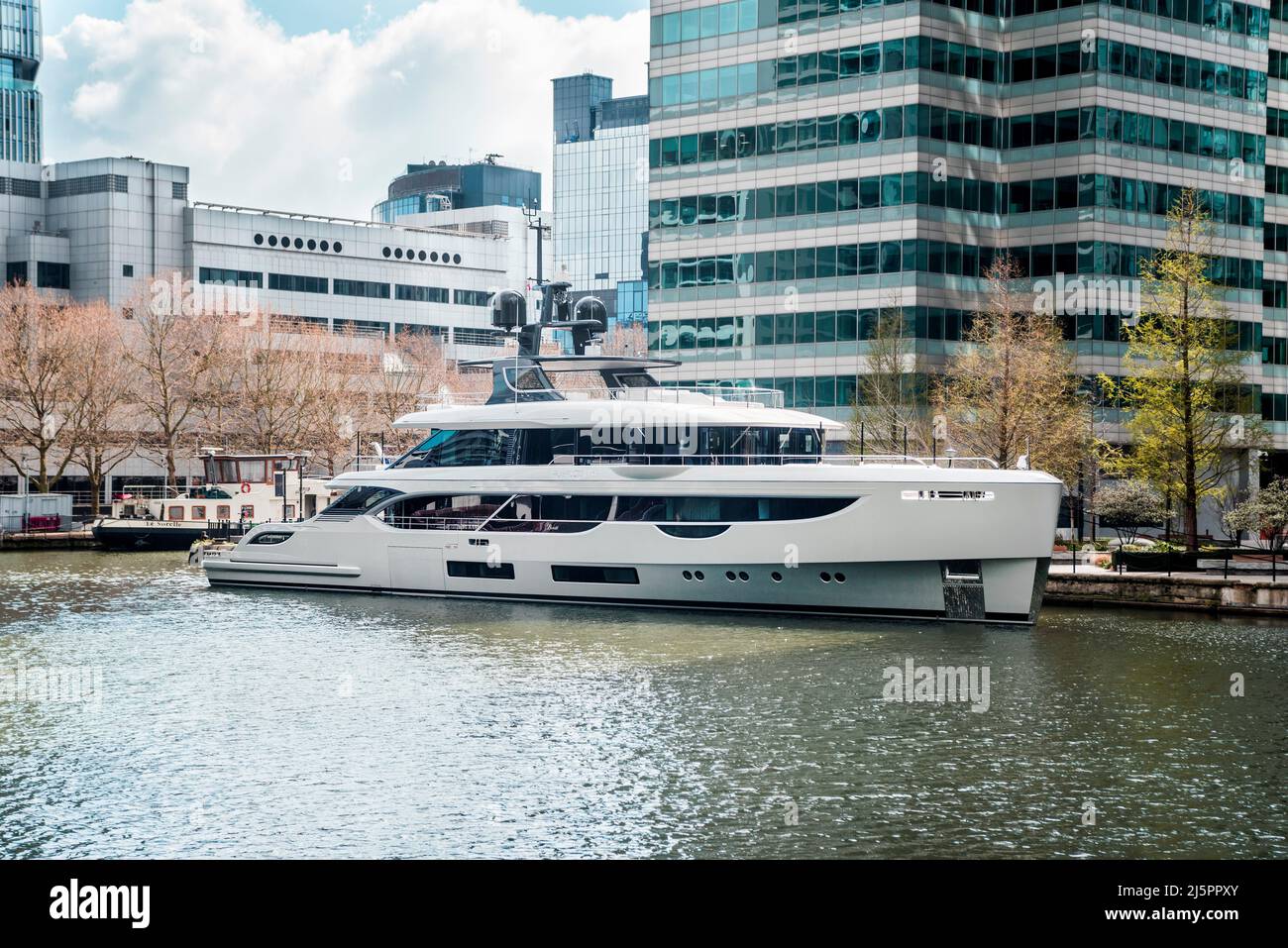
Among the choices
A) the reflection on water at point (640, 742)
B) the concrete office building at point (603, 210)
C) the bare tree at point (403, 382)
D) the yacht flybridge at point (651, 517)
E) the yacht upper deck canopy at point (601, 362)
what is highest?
the concrete office building at point (603, 210)

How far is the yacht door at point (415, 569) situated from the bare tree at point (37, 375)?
36174mm

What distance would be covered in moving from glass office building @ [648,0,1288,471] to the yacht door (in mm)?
31914

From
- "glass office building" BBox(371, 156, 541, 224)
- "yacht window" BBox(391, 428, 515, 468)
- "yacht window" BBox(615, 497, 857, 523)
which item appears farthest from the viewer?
"glass office building" BBox(371, 156, 541, 224)

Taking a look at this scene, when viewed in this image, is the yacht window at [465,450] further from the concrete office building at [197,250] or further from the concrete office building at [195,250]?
the concrete office building at [197,250]

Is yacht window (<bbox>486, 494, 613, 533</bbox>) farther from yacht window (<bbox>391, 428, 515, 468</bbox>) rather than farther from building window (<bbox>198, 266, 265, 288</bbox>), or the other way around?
building window (<bbox>198, 266, 265, 288</bbox>)

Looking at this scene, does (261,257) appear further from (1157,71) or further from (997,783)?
(997,783)

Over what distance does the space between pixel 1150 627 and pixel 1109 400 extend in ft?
120

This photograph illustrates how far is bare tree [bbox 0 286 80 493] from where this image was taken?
238ft

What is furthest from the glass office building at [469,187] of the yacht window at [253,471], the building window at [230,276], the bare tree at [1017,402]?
the bare tree at [1017,402]

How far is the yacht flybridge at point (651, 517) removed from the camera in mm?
35688

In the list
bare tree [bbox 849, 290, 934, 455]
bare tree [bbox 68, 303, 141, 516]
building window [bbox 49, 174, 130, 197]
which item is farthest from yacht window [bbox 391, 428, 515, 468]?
building window [bbox 49, 174, 130, 197]

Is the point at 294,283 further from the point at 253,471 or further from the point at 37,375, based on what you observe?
the point at 253,471

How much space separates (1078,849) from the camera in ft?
55.8

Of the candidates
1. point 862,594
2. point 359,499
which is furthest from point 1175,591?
point 359,499
